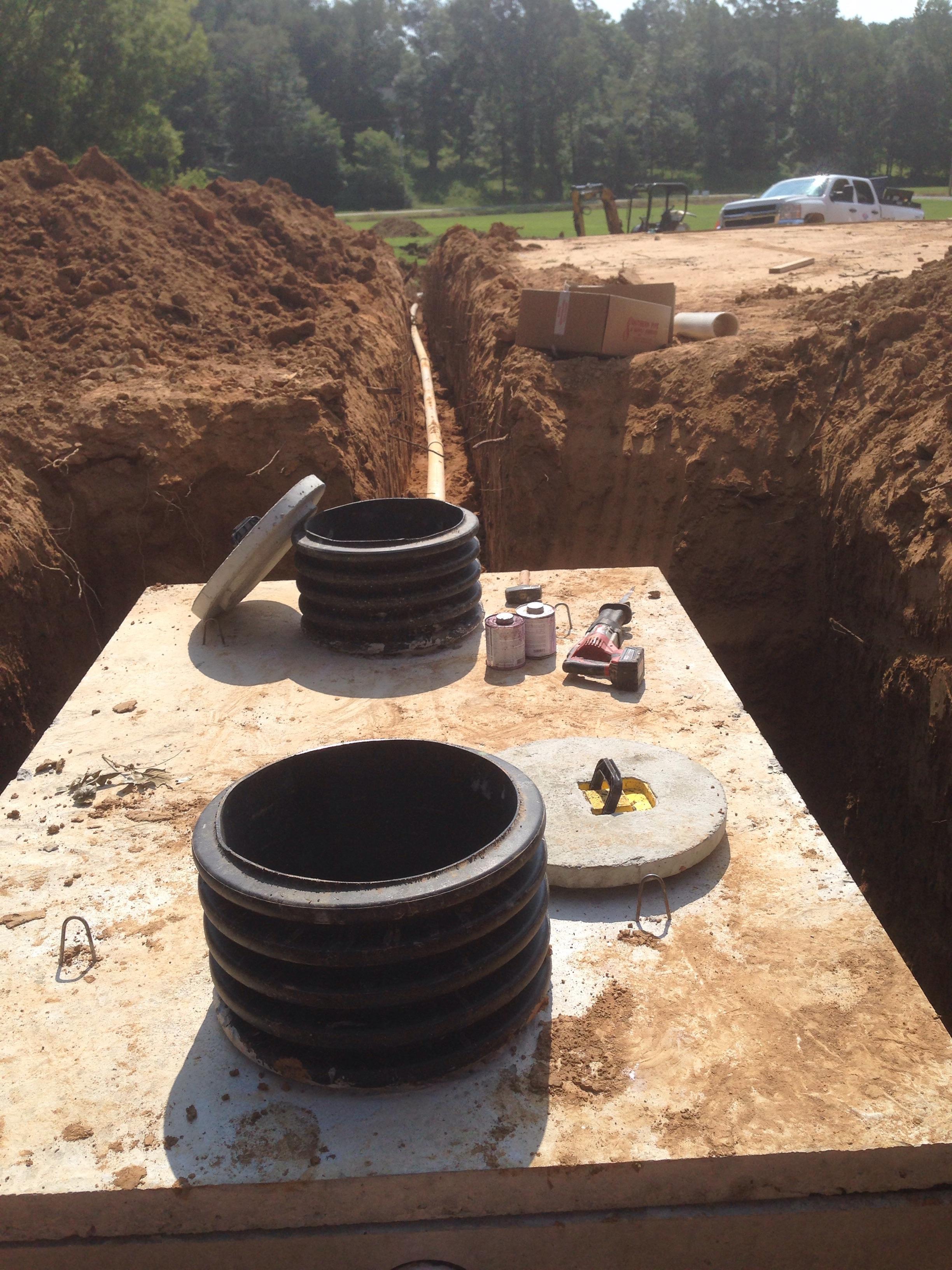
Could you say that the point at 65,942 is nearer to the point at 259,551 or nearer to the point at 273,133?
the point at 259,551

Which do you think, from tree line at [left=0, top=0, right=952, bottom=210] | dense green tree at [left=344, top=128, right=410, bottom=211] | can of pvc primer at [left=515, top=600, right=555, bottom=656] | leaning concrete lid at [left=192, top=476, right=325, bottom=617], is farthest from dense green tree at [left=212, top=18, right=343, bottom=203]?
can of pvc primer at [left=515, top=600, right=555, bottom=656]

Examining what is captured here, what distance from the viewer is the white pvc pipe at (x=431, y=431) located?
28.0ft

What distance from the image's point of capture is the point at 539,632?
4.20 metres

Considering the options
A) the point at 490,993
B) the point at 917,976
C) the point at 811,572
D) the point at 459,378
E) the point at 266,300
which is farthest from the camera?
the point at 459,378

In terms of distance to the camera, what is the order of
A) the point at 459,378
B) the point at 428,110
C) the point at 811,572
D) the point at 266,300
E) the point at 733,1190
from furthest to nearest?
the point at 428,110, the point at 459,378, the point at 266,300, the point at 811,572, the point at 733,1190

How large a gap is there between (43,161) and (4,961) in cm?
942

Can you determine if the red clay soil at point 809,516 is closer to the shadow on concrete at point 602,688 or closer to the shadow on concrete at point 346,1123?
the shadow on concrete at point 602,688

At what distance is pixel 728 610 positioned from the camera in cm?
654

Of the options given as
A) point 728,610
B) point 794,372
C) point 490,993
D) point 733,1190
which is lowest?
point 728,610

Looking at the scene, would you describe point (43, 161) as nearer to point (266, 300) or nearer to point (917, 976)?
point (266, 300)

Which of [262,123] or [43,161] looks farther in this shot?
[262,123]

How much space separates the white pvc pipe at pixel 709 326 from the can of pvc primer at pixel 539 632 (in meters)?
4.27

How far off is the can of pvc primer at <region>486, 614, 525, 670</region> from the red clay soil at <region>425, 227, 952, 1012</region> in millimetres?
857

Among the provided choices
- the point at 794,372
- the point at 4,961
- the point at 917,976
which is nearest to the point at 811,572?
the point at 794,372
